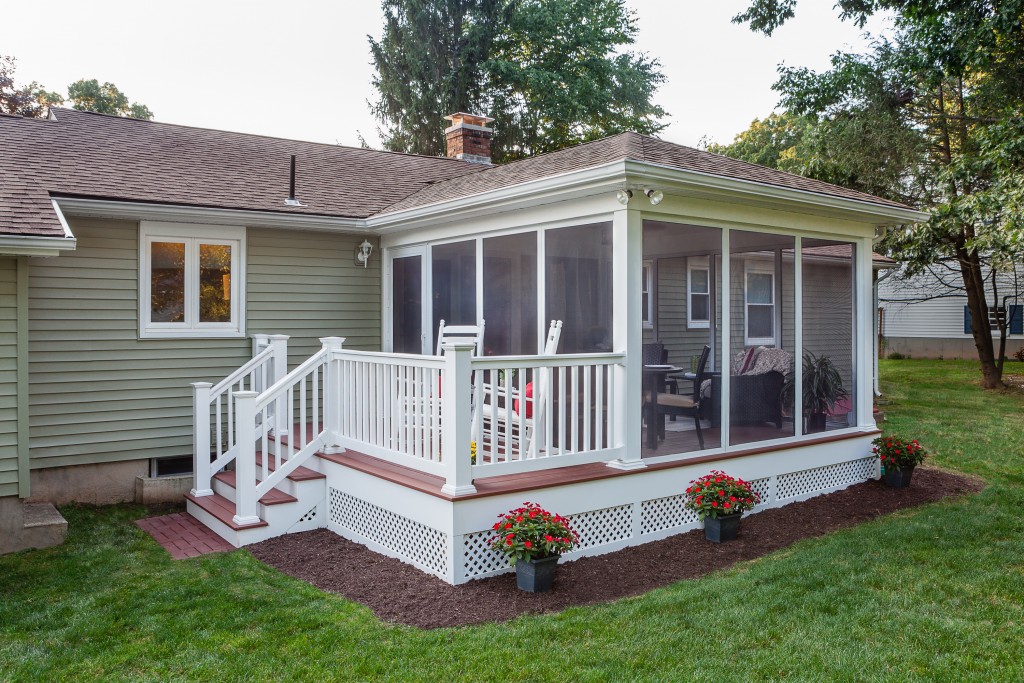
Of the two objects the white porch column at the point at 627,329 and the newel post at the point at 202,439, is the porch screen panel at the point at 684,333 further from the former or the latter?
the newel post at the point at 202,439

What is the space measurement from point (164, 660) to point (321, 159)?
23.9 feet

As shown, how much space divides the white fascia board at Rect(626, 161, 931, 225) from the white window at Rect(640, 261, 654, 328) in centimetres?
65

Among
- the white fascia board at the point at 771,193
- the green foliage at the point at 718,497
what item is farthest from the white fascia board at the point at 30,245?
the green foliage at the point at 718,497

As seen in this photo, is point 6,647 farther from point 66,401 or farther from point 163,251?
point 163,251

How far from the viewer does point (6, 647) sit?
12.6 feet

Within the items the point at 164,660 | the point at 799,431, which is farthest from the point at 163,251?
the point at 799,431

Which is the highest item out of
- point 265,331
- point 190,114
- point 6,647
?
point 190,114

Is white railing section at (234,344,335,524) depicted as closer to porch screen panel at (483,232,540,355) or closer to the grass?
the grass

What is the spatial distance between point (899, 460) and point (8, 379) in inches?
293

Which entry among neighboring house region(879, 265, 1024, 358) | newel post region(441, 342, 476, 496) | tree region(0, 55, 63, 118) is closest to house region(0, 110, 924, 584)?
newel post region(441, 342, 476, 496)

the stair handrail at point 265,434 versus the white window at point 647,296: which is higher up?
the white window at point 647,296

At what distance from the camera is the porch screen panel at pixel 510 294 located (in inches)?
242

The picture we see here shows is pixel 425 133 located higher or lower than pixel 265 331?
higher

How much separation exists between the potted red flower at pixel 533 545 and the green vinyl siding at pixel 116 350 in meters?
4.06
